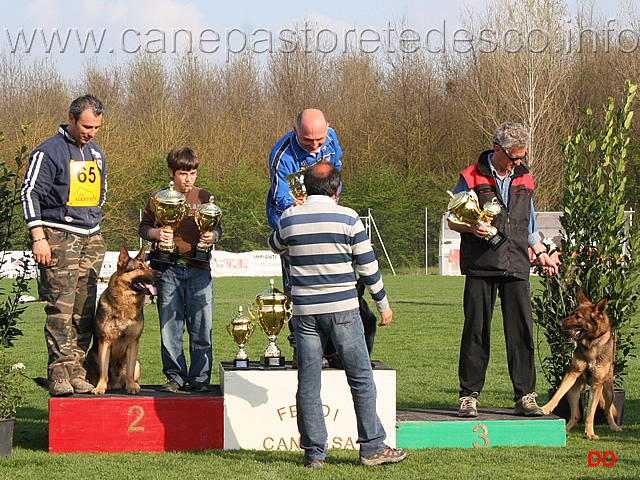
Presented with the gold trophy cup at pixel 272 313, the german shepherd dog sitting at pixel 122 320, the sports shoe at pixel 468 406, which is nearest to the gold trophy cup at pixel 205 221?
the german shepherd dog sitting at pixel 122 320

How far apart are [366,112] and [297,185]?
34287 millimetres

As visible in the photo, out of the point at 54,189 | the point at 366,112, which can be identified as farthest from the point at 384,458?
the point at 366,112

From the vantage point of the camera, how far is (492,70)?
113ft

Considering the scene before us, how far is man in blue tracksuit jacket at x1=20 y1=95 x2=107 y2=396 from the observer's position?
5141 millimetres

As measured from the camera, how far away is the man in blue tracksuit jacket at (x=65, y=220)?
5.14 metres

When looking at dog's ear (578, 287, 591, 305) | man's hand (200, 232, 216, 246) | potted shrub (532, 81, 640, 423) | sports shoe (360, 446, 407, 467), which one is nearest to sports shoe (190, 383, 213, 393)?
man's hand (200, 232, 216, 246)

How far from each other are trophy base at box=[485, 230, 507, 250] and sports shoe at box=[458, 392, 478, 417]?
1003 millimetres

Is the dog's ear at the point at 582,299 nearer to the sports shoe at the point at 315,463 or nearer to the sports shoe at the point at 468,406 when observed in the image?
the sports shoe at the point at 468,406

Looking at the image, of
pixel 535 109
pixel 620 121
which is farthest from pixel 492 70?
pixel 620 121

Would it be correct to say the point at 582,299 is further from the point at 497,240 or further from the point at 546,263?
the point at 497,240

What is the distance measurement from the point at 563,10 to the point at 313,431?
31.1 metres

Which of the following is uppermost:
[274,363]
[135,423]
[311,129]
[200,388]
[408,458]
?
[311,129]

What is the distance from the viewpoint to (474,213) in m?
5.18

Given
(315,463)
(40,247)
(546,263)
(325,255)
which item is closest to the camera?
(325,255)
